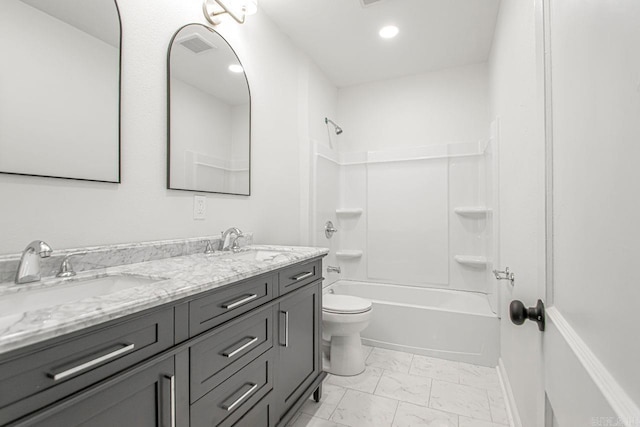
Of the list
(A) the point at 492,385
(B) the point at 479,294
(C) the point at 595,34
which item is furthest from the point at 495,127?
(C) the point at 595,34

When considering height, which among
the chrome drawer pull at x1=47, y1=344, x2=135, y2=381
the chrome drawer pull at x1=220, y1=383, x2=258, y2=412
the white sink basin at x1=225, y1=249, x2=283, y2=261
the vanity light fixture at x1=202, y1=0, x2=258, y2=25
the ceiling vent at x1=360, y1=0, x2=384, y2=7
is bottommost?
the chrome drawer pull at x1=220, y1=383, x2=258, y2=412

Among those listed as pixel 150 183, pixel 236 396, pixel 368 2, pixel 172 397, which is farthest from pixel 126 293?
pixel 368 2

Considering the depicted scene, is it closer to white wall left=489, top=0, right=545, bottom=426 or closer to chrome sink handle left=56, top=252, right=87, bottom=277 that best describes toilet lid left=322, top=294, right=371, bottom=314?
white wall left=489, top=0, right=545, bottom=426

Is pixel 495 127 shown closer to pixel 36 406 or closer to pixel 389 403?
pixel 389 403

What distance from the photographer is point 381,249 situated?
330 centimetres

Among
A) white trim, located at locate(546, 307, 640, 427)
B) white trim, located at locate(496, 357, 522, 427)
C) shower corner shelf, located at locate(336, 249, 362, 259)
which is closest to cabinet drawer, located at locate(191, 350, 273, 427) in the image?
white trim, located at locate(546, 307, 640, 427)

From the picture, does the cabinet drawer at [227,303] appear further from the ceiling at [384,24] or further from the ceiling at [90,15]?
the ceiling at [384,24]

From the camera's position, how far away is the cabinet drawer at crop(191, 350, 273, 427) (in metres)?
0.99

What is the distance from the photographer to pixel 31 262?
3.05ft

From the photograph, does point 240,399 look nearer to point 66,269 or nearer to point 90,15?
point 66,269

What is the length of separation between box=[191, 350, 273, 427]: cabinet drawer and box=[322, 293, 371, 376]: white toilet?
0.89 m

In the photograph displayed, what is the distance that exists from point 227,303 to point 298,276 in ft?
1.81

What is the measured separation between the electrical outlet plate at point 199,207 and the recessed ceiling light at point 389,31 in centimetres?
196

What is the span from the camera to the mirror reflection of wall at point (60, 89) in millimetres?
974
